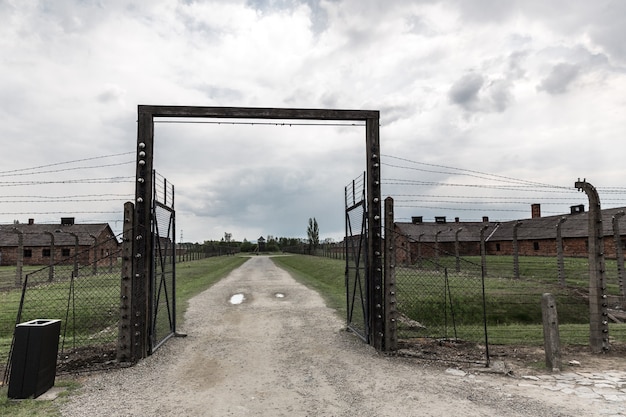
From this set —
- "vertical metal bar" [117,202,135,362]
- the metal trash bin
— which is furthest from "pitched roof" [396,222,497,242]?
the metal trash bin

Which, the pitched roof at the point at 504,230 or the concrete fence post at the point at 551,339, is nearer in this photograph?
the concrete fence post at the point at 551,339

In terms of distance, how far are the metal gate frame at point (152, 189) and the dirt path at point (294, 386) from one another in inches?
30.7

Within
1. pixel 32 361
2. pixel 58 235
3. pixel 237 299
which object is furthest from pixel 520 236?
pixel 58 235

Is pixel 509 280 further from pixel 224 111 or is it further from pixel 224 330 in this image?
pixel 224 111

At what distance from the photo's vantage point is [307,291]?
65.0 ft

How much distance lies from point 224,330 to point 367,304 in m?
4.21

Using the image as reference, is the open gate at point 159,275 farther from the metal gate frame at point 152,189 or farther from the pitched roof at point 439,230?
the pitched roof at point 439,230

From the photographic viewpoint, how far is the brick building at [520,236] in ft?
105

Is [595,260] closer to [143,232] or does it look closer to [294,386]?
[294,386]

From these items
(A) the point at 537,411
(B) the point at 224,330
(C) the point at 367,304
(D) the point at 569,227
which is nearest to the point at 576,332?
(C) the point at 367,304

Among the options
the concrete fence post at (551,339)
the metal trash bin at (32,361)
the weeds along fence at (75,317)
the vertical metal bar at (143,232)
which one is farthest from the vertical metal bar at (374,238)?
the metal trash bin at (32,361)

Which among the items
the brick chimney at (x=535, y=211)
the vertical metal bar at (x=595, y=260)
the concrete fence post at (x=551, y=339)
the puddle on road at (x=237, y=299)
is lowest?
the puddle on road at (x=237, y=299)

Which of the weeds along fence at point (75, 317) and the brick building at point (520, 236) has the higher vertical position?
the brick building at point (520, 236)

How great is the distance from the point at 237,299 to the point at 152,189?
9257 millimetres
